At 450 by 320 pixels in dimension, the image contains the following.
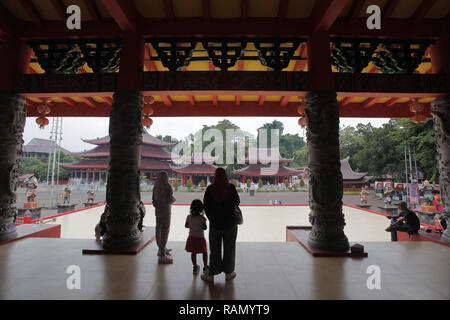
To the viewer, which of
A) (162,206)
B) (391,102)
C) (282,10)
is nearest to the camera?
(162,206)

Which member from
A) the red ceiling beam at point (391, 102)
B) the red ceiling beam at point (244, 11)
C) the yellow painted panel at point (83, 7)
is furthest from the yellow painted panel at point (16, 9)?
the red ceiling beam at point (391, 102)

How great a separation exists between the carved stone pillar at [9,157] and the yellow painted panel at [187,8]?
3.38m

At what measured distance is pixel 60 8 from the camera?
379 centimetres


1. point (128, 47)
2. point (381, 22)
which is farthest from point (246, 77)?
point (381, 22)

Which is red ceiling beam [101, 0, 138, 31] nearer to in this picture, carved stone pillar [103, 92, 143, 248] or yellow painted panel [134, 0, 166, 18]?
yellow painted panel [134, 0, 166, 18]

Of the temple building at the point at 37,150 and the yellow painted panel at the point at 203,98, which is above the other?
the temple building at the point at 37,150

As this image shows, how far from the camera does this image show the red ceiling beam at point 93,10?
3.71 meters

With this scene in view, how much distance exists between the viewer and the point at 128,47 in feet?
12.6

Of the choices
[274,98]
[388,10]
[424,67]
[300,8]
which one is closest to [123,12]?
[300,8]

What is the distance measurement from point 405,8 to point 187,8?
3.88 m

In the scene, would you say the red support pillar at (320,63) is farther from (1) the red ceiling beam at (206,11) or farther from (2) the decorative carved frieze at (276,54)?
(1) the red ceiling beam at (206,11)

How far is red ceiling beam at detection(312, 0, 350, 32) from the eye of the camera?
321 centimetres

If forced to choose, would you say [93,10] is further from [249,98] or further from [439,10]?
[439,10]

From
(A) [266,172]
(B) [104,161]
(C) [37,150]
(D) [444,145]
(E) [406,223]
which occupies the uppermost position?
(C) [37,150]
